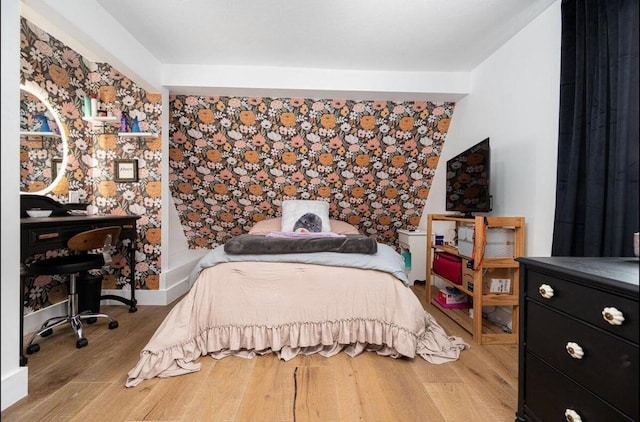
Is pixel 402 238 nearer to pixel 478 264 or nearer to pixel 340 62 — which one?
pixel 478 264

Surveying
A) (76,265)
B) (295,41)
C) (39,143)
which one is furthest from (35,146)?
(295,41)

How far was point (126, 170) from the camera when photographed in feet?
9.36

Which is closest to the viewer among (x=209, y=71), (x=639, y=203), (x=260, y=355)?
(x=639, y=203)

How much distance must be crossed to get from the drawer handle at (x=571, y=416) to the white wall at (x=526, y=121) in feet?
3.91

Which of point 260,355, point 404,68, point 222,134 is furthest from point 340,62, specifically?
point 260,355

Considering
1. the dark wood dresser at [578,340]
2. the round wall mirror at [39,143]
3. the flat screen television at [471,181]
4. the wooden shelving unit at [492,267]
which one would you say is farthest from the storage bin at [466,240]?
the round wall mirror at [39,143]

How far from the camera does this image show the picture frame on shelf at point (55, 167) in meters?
2.45

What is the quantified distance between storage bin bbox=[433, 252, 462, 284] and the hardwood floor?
1.88 ft

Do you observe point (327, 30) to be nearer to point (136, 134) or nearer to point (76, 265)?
point (136, 134)

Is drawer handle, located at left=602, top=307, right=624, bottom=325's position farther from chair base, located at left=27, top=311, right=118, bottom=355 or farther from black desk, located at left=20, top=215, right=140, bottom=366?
chair base, located at left=27, top=311, right=118, bottom=355

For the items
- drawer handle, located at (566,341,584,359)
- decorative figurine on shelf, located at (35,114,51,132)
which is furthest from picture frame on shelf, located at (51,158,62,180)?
drawer handle, located at (566,341,584,359)

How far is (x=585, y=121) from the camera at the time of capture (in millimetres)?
1538

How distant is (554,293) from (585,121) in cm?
102

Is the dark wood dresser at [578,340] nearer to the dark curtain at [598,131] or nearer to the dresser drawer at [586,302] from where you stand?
the dresser drawer at [586,302]
